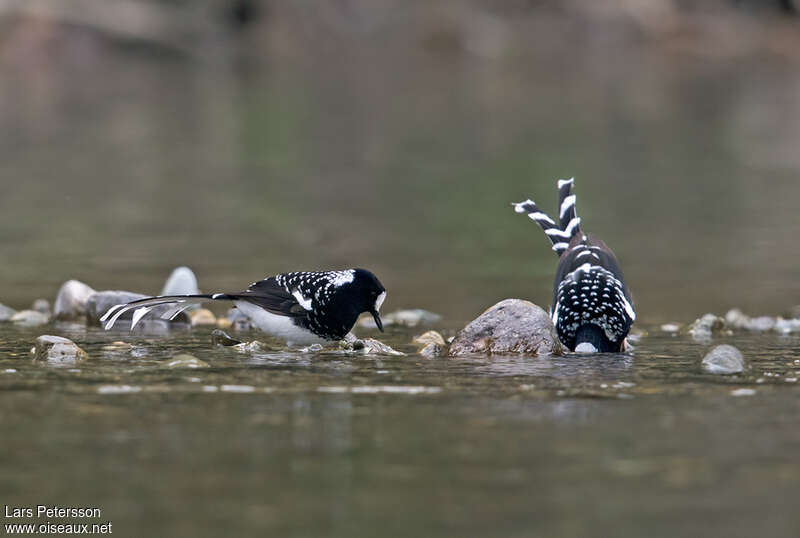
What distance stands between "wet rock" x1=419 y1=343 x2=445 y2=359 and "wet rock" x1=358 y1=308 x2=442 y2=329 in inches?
55.3

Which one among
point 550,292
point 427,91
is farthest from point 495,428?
point 427,91

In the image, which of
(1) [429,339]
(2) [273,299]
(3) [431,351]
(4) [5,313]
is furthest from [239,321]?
(3) [431,351]

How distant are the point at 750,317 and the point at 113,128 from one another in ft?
50.5

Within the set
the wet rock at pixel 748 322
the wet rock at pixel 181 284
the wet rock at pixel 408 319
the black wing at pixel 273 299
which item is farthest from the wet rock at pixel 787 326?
the wet rock at pixel 181 284

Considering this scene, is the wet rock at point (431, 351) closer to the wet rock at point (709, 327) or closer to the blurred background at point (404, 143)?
the blurred background at point (404, 143)

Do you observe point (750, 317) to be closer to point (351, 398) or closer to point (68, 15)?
point (351, 398)

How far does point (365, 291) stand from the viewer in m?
7.89

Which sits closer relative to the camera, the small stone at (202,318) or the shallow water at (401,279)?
the shallow water at (401,279)

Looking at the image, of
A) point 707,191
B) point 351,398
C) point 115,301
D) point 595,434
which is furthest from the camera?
point 707,191

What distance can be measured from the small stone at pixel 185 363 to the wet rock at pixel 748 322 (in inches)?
151

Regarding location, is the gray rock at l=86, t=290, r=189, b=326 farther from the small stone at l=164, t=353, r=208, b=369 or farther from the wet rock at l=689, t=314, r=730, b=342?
the wet rock at l=689, t=314, r=730, b=342

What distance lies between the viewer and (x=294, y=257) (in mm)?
11750

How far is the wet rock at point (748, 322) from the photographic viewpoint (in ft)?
29.2

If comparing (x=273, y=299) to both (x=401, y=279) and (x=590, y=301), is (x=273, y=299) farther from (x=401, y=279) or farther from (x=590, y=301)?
(x=401, y=279)
